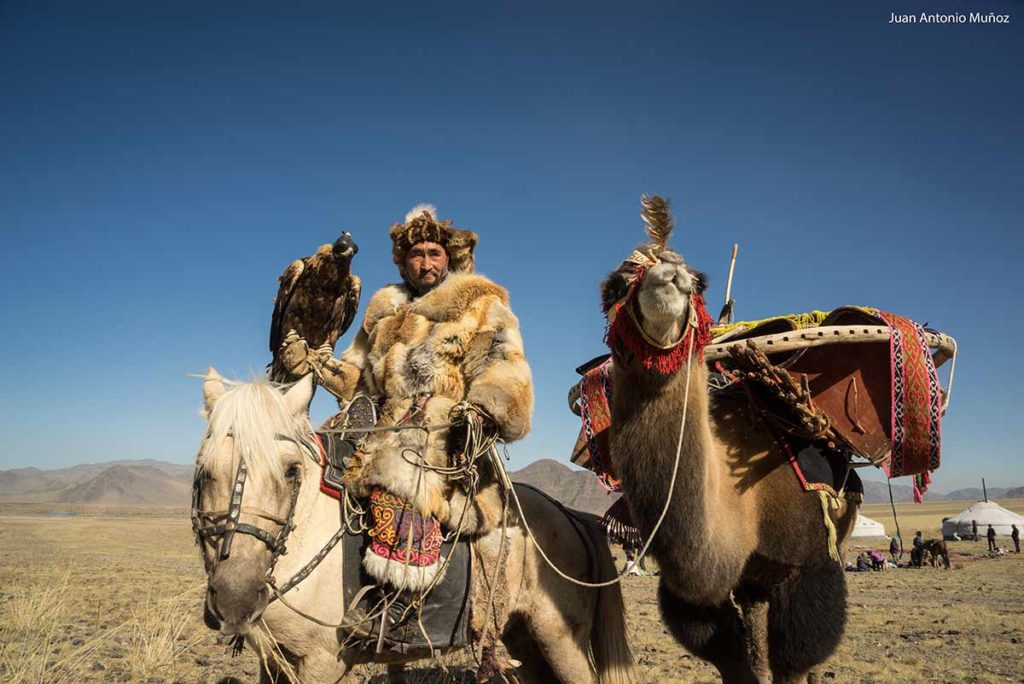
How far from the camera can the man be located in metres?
3.37

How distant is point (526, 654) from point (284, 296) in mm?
3097

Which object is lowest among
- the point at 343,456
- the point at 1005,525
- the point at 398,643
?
the point at 1005,525

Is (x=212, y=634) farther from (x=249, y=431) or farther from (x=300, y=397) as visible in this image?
(x=249, y=431)

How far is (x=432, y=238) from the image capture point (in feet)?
13.8

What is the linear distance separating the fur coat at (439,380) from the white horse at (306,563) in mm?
311

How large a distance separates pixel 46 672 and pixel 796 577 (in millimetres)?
5733

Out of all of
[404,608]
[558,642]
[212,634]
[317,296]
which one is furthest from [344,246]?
[212,634]

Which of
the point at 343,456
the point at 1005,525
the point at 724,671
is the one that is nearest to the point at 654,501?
the point at 724,671

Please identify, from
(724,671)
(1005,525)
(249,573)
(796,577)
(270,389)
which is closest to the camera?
(249,573)

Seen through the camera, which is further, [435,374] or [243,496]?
[435,374]

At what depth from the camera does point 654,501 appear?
3.12 m

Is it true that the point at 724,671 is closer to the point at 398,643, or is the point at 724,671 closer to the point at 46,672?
the point at 398,643

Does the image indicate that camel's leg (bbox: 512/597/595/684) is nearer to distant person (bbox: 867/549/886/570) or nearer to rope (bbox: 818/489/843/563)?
rope (bbox: 818/489/843/563)

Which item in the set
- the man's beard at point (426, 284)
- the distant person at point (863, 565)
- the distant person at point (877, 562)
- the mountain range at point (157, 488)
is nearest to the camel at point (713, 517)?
the man's beard at point (426, 284)
